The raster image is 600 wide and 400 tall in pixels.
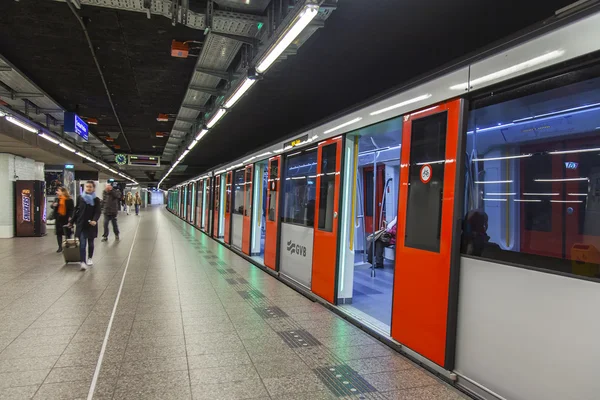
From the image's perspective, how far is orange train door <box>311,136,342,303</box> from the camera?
4496 millimetres

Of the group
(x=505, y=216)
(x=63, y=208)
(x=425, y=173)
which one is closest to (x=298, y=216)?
(x=425, y=173)

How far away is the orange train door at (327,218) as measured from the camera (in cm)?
450

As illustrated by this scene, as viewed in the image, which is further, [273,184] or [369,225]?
[369,225]

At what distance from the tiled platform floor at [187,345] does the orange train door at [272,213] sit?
0.94 metres

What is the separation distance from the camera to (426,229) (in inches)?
117

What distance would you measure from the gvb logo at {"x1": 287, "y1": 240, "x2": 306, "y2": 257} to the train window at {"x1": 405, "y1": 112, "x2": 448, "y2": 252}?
247 centimetres

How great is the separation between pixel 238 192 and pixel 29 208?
7224 millimetres

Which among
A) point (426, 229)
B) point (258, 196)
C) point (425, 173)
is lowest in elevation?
point (426, 229)

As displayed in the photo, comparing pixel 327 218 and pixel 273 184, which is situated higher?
pixel 273 184

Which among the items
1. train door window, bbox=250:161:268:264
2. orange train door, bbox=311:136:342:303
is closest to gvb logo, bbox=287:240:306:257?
orange train door, bbox=311:136:342:303

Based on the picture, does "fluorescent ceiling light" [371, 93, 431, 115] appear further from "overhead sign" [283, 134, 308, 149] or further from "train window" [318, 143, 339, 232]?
"overhead sign" [283, 134, 308, 149]

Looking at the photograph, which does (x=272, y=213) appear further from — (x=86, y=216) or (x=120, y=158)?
(x=120, y=158)

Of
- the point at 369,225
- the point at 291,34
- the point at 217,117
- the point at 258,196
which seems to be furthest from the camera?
the point at 369,225

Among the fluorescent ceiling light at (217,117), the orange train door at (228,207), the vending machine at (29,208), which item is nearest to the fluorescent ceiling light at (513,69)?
the fluorescent ceiling light at (217,117)
